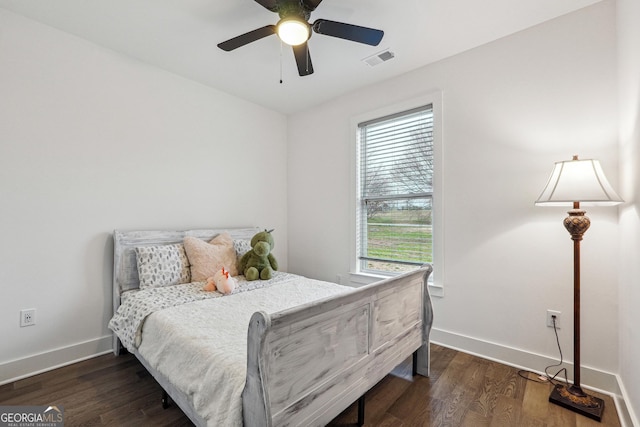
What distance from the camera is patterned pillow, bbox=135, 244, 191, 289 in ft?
7.95

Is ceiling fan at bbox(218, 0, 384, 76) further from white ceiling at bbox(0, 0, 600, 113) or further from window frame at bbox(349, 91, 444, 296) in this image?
window frame at bbox(349, 91, 444, 296)

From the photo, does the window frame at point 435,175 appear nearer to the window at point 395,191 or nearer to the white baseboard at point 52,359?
the window at point 395,191

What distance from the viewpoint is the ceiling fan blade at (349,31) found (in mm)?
1739

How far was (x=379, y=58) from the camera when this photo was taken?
2.62m

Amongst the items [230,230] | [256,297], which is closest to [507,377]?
[256,297]

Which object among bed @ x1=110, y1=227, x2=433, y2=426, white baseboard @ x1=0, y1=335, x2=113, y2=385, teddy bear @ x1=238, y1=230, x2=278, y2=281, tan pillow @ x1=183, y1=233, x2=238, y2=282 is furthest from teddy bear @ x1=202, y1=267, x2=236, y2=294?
white baseboard @ x1=0, y1=335, x2=113, y2=385

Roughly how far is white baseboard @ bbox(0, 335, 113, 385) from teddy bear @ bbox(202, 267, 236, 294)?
1.01 m

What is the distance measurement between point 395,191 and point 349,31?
63.9 inches

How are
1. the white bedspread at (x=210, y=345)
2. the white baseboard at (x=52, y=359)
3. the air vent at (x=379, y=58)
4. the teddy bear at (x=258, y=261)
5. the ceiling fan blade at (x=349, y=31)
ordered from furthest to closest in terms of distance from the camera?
1. the teddy bear at (x=258, y=261)
2. the air vent at (x=379, y=58)
3. the white baseboard at (x=52, y=359)
4. the ceiling fan blade at (x=349, y=31)
5. the white bedspread at (x=210, y=345)

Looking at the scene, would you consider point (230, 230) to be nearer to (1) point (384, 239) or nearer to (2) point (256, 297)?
(2) point (256, 297)

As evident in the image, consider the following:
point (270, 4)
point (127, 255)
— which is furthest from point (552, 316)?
point (127, 255)

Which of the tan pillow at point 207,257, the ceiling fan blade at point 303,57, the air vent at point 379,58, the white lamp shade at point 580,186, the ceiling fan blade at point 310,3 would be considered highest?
the air vent at point 379,58

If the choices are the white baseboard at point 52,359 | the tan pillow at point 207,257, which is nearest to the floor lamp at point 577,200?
the tan pillow at point 207,257

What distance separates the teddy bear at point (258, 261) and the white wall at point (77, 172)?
69 cm
